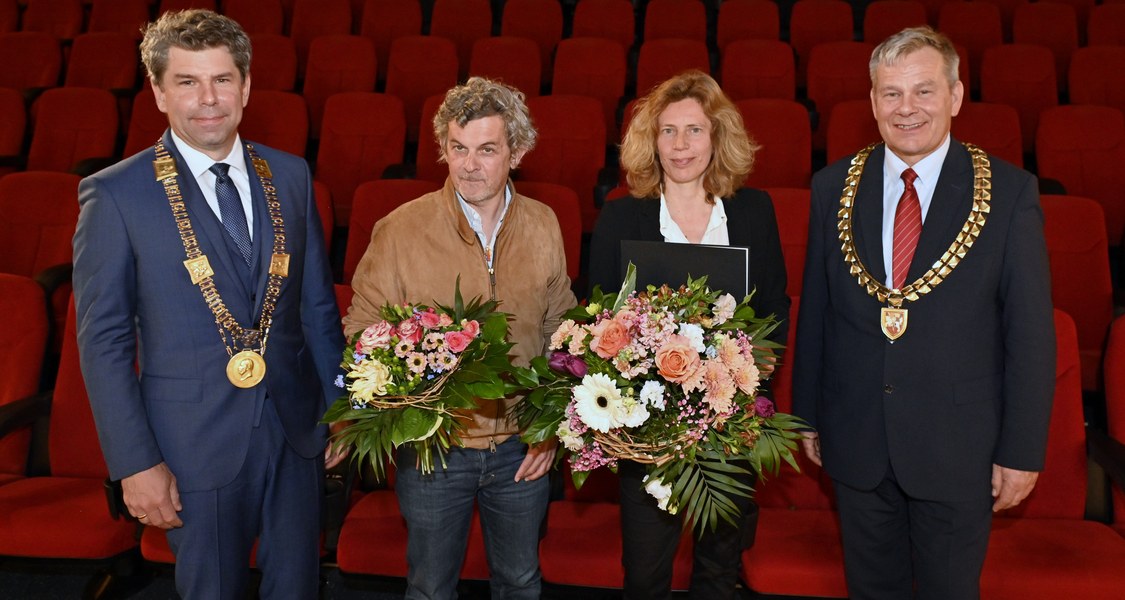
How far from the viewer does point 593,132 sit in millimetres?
4137

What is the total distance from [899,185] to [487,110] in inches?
36.2

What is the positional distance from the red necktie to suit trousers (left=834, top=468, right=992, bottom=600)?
0.45 m

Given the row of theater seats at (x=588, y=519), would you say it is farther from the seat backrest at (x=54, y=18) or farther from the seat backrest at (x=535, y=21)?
the seat backrest at (x=54, y=18)

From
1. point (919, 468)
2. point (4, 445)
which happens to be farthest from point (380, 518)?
point (919, 468)

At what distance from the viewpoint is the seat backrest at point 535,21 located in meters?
5.67

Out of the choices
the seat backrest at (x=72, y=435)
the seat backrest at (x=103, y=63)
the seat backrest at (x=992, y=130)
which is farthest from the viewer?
the seat backrest at (x=103, y=63)

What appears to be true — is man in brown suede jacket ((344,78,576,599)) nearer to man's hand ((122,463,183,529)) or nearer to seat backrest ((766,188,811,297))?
man's hand ((122,463,183,529))

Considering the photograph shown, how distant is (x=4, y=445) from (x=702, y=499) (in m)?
2.18

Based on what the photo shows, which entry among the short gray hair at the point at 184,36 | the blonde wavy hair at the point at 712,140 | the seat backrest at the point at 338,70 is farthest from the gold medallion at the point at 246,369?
the seat backrest at the point at 338,70

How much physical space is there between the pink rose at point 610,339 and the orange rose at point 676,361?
0.07 m

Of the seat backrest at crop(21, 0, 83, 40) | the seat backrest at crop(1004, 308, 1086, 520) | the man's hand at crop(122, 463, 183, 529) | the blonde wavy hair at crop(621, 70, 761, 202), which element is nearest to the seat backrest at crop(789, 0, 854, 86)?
the seat backrest at crop(1004, 308, 1086, 520)

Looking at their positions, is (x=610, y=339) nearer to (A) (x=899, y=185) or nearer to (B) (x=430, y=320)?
(B) (x=430, y=320)

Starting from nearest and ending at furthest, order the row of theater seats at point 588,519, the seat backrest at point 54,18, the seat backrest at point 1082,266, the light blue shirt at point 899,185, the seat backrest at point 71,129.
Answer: the light blue shirt at point 899,185, the row of theater seats at point 588,519, the seat backrest at point 1082,266, the seat backrest at point 71,129, the seat backrest at point 54,18

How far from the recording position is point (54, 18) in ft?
19.9
